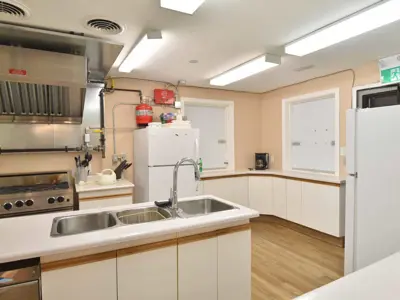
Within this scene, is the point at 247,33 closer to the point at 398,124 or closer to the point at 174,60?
the point at 174,60

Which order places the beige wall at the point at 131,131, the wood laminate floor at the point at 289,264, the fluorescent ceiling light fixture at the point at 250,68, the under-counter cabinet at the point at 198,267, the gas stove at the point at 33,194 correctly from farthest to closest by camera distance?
the beige wall at the point at 131,131
the fluorescent ceiling light fixture at the point at 250,68
the gas stove at the point at 33,194
the wood laminate floor at the point at 289,264
the under-counter cabinet at the point at 198,267

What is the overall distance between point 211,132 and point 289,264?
103 inches

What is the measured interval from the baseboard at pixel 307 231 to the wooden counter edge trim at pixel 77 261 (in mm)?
3243

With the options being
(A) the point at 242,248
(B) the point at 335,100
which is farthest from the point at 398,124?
(B) the point at 335,100

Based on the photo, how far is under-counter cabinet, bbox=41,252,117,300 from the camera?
130 cm

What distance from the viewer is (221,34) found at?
2.35m

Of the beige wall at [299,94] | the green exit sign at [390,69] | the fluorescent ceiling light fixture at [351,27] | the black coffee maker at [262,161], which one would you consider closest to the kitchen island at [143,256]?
the fluorescent ceiling light fixture at [351,27]

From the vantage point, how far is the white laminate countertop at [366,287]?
A: 0.89 meters

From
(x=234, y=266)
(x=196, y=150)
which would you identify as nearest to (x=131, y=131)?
(x=196, y=150)

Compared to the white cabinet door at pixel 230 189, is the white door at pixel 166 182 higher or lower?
higher

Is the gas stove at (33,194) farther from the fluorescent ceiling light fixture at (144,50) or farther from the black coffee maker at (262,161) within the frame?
the black coffee maker at (262,161)

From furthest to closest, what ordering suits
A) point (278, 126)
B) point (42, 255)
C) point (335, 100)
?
point (278, 126)
point (335, 100)
point (42, 255)

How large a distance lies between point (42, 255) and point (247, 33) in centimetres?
231

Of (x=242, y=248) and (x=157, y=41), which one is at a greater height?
(x=157, y=41)
